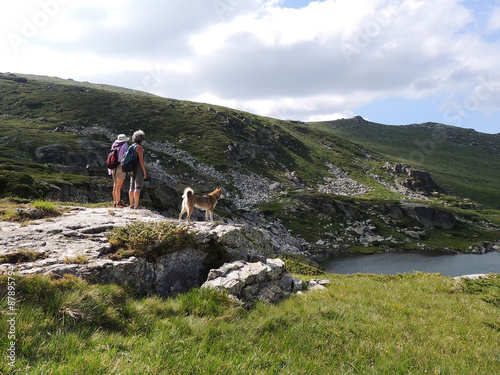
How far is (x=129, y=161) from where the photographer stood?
12.1 metres

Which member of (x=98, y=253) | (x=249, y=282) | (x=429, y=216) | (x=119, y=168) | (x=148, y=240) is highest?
(x=119, y=168)

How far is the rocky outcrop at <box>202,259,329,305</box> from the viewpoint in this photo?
7629 mm

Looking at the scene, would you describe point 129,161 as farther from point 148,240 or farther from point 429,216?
point 429,216

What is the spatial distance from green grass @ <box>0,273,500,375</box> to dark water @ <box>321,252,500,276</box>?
4728 centimetres

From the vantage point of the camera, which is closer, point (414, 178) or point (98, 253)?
point (98, 253)

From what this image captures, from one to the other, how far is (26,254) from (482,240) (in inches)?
4503

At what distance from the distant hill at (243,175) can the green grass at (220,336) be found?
22.7m

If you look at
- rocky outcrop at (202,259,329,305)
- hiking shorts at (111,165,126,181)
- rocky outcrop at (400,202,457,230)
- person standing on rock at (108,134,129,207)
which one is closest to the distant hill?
rocky outcrop at (400,202,457,230)

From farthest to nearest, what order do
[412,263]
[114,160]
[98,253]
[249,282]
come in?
[412,263] → [114,160] → [249,282] → [98,253]

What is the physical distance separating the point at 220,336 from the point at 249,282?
10.9 ft

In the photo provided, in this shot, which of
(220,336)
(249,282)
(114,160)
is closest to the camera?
(220,336)

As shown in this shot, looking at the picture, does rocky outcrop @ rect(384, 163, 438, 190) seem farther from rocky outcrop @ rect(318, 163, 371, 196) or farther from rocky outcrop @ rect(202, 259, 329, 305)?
rocky outcrop @ rect(202, 259, 329, 305)

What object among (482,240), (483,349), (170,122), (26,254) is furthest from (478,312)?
(170,122)

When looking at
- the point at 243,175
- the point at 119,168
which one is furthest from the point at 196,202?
the point at 243,175
